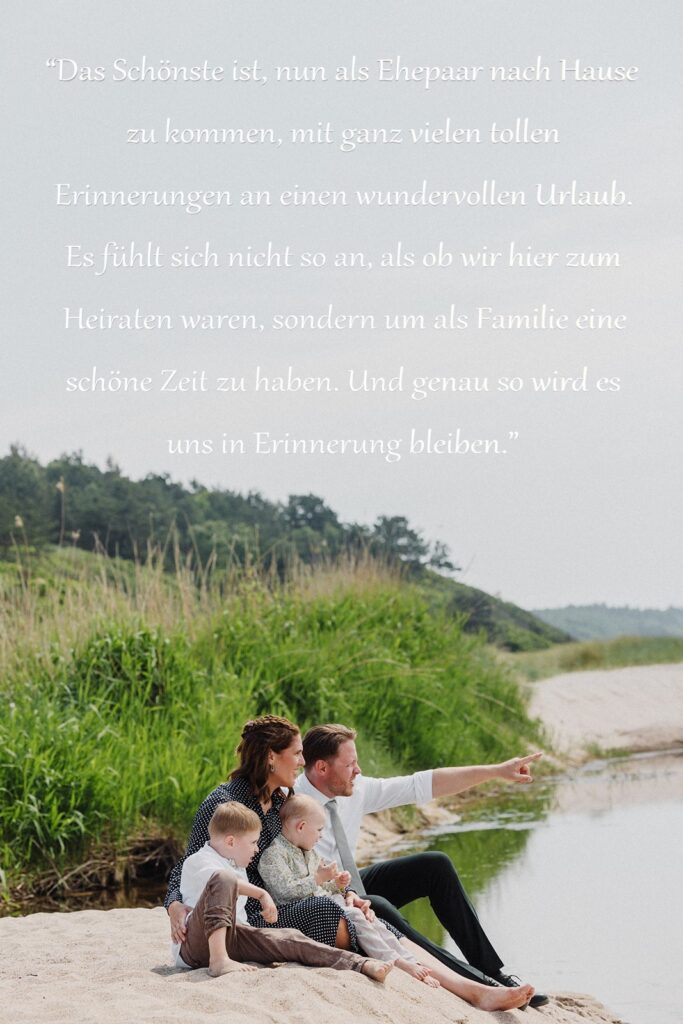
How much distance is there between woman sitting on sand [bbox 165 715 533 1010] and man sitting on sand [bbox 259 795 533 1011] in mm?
34

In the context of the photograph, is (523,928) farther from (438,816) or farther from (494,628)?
(494,628)

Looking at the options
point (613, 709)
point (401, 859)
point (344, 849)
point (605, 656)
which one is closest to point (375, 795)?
point (401, 859)

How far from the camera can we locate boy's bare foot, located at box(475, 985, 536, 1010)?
16.2 feet

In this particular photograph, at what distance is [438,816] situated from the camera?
11.2 m

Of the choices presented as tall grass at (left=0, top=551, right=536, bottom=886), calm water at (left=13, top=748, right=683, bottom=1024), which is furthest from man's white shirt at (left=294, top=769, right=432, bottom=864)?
tall grass at (left=0, top=551, right=536, bottom=886)

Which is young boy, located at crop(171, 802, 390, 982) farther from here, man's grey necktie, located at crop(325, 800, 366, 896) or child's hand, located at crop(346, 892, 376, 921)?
man's grey necktie, located at crop(325, 800, 366, 896)

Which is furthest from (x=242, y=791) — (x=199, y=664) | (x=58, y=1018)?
(x=199, y=664)

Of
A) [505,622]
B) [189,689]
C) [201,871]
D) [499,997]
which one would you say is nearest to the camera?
[201,871]

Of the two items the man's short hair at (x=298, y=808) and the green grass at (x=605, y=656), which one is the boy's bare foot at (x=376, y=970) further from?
the green grass at (x=605, y=656)

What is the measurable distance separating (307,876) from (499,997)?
84 cm

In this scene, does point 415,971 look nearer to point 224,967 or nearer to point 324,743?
point 224,967

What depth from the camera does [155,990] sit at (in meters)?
4.54

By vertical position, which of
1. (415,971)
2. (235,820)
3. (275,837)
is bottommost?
(415,971)

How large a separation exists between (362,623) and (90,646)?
3.88 meters
